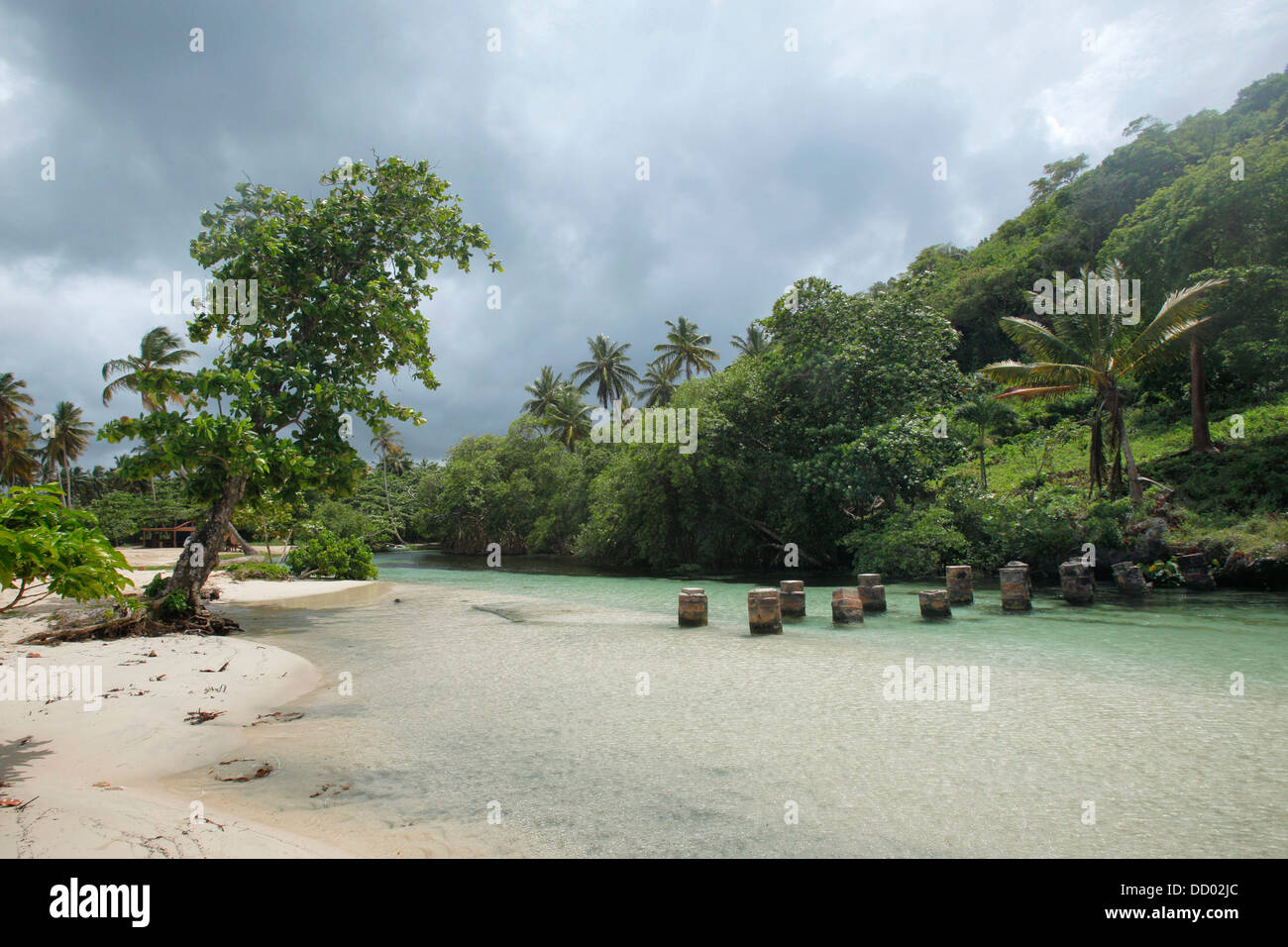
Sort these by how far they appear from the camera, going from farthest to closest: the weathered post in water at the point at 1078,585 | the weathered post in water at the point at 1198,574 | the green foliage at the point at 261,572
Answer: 1. the green foliage at the point at 261,572
2. the weathered post in water at the point at 1198,574
3. the weathered post in water at the point at 1078,585

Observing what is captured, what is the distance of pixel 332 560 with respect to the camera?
26906 millimetres

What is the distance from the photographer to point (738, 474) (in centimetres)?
2972

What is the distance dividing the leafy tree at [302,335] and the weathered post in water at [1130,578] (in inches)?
735

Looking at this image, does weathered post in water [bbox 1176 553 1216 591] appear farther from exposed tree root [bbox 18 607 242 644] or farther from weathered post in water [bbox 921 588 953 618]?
exposed tree root [bbox 18 607 242 644]

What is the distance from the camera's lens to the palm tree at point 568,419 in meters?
55.6

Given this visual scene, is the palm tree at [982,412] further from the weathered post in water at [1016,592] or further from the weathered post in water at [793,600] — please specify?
the weathered post in water at [793,600]

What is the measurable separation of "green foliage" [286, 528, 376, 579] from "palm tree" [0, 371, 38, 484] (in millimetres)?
28757

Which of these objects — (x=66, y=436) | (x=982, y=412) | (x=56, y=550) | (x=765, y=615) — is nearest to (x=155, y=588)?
(x=56, y=550)

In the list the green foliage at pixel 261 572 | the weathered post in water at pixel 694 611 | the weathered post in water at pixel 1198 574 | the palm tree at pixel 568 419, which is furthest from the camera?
the palm tree at pixel 568 419

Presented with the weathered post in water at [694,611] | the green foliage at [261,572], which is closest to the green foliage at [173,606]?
the weathered post in water at [694,611]

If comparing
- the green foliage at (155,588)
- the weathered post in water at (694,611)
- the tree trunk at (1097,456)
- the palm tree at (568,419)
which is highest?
the palm tree at (568,419)

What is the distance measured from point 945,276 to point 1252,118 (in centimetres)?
2385

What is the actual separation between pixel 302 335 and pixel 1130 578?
22.1 metres

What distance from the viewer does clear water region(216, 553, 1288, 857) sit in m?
4.59
